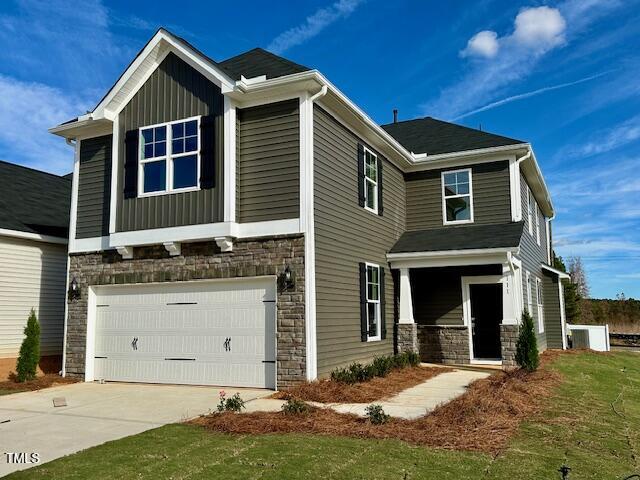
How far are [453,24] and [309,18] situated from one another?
3.39 metres

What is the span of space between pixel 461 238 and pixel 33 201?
469 inches

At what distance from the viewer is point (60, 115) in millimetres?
13203

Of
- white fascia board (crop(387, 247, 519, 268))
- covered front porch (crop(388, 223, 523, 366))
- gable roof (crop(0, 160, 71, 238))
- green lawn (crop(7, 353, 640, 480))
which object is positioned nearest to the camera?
green lawn (crop(7, 353, 640, 480))

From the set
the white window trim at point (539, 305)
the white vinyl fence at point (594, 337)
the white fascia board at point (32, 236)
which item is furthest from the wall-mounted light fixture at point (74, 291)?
the white vinyl fence at point (594, 337)

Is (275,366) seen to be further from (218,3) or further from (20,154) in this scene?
(20,154)

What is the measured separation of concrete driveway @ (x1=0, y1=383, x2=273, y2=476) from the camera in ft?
20.7

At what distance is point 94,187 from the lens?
12461 mm

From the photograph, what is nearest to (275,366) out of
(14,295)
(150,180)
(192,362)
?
(192,362)

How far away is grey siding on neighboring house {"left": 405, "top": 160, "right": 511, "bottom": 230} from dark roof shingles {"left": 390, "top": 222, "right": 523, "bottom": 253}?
35 centimetres

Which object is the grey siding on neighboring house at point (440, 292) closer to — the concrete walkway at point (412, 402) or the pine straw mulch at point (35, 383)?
the concrete walkway at point (412, 402)

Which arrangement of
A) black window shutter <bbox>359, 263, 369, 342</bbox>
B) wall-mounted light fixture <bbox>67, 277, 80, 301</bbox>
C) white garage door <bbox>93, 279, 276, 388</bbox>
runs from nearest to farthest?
white garage door <bbox>93, 279, 276, 388</bbox>
black window shutter <bbox>359, 263, 369, 342</bbox>
wall-mounted light fixture <bbox>67, 277, 80, 301</bbox>

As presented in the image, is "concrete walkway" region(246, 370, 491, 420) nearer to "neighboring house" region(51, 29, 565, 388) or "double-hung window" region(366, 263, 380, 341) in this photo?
"neighboring house" region(51, 29, 565, 388)

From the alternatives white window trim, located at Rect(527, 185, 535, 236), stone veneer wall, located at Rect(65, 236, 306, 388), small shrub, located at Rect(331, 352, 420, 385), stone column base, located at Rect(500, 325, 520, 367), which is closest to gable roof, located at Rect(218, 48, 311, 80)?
stone veneer wall, located at Rect(65, 236, 306, 388)

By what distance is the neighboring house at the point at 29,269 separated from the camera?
40.9 ft
